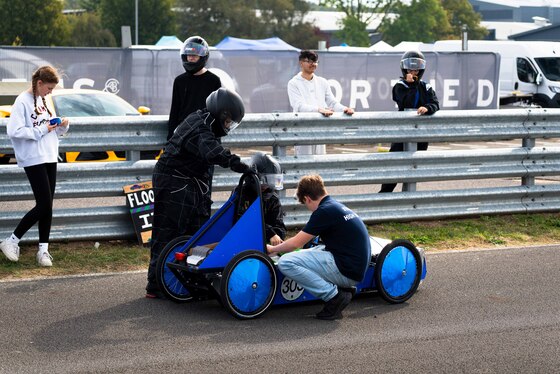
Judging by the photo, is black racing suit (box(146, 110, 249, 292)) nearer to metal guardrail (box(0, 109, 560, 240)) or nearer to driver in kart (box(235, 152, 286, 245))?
driver in kart (box(235, 152, 286, 245))

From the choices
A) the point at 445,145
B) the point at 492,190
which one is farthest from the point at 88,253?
the point at 445,145

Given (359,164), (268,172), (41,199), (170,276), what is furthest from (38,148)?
(359,164)

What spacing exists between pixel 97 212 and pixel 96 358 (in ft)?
10.4

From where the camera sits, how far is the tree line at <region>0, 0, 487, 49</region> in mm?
81438

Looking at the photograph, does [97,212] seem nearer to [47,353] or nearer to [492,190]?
[47,353]

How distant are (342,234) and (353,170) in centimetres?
305

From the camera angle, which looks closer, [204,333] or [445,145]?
[204,333]

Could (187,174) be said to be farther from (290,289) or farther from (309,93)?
(309,93)

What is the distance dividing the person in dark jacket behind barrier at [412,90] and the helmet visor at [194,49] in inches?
105

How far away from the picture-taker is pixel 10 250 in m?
8.03

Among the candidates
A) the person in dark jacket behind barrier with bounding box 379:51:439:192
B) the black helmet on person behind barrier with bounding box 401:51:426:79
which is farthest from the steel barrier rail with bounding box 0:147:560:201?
the black helmet on person behind barrier with bounding box 401:51:426:79

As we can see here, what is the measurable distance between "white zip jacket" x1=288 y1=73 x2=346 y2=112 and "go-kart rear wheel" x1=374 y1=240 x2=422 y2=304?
10.00ft

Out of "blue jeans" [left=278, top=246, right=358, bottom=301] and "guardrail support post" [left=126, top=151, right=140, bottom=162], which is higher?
"guardrail support post" [left=126, top=151, right=140, bottom=162]

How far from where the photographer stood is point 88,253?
27.9 ft
